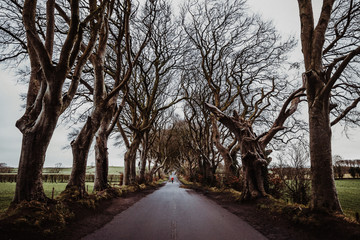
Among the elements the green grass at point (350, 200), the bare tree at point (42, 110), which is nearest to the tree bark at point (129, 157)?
the bare tree at point (42, 110)

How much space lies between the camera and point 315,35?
5773 millimetres

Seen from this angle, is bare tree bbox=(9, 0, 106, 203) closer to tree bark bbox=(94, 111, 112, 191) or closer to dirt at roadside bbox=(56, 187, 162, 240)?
dirt at roadside bbox=(56, 187, 162, 240)

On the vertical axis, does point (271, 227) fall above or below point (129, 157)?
below

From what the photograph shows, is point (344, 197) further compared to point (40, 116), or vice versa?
point (344, 197)

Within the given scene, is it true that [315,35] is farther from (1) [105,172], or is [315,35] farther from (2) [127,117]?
(2) [127,117]

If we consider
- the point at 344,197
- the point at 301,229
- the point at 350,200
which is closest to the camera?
the point at 301,229

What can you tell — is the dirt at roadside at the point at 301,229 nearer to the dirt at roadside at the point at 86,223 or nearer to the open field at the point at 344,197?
the open field at the point at 344,197

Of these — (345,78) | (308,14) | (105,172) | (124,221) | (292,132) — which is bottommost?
(124,221)

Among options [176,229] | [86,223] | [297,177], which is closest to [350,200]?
[297,177]

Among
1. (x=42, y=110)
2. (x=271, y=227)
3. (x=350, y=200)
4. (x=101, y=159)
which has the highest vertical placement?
(x=42, y=110)

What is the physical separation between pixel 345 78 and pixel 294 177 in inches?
198

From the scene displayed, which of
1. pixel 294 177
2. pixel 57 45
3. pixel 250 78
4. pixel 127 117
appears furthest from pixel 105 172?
pixel 250 78

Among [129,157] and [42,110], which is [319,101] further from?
[129,157]

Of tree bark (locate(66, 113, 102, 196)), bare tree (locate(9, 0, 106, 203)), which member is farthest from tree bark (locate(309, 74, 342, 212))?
tree bark (locate(66, 113, 102, 196))
